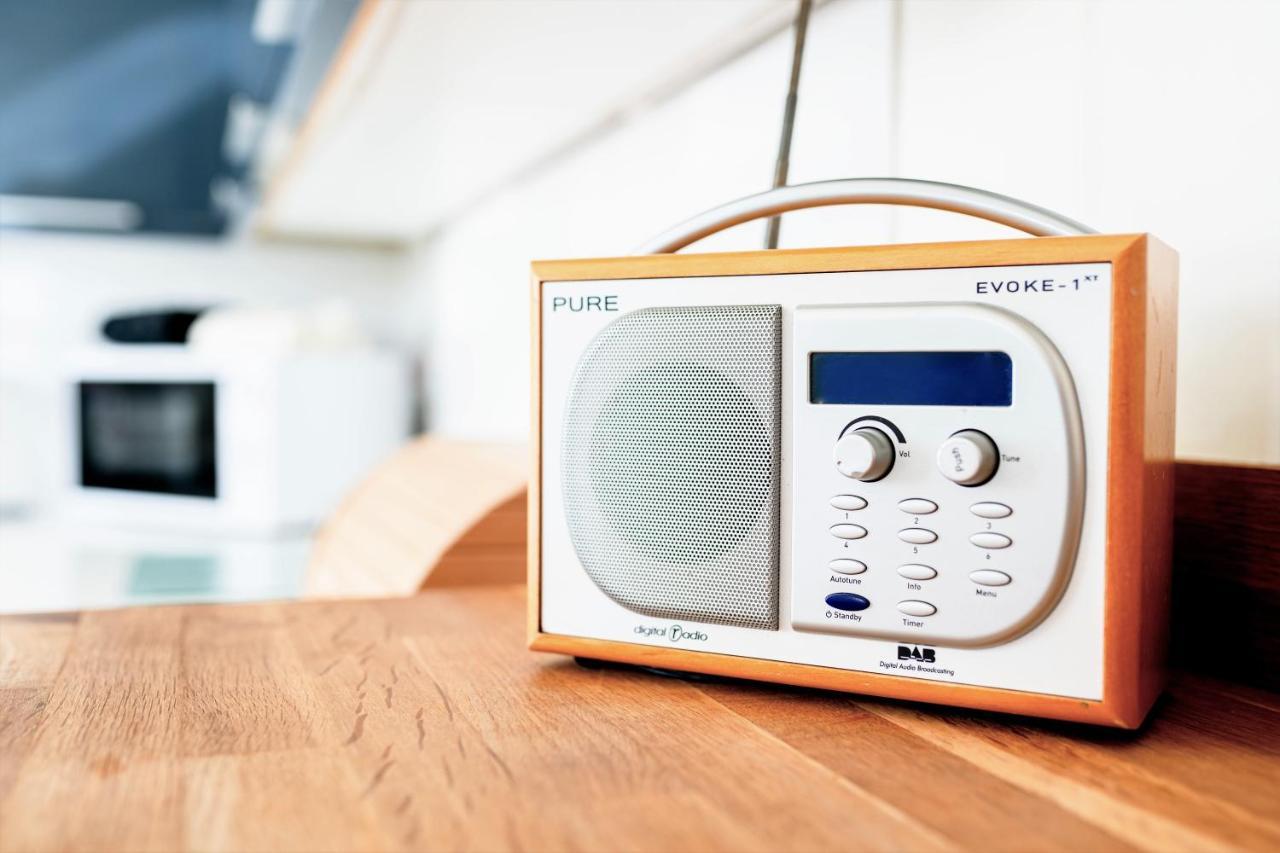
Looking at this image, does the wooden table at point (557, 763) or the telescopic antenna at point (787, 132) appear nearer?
the wooden table at point (557, 763)

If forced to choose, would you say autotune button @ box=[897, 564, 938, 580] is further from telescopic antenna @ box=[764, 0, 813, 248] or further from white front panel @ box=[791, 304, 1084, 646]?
telescopic antenna @ box=[764, 0, 813, 248]

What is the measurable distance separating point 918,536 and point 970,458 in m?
0.04

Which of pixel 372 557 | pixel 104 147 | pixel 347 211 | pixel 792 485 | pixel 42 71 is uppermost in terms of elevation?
pixel 42 71

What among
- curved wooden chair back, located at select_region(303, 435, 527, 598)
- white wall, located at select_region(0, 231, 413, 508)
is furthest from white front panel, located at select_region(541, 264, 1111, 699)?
white wall, located at select_region(0, 231, 413, 508)

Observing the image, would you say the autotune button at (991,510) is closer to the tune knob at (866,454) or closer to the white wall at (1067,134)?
the tune knob at (866,454)

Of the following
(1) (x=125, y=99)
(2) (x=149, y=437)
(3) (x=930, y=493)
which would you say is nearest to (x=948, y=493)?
(3) (x=930, y=493)

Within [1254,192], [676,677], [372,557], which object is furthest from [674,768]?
[372,557]

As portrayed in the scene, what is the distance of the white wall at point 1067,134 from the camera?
46cm

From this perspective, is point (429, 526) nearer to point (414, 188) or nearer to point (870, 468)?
point (870, 468)

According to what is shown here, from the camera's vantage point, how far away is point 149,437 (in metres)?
1.99

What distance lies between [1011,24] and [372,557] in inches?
27.6

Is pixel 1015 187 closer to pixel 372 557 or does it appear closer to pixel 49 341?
pixel 372 557

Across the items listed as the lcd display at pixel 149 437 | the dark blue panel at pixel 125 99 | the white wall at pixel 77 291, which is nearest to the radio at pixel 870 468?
the lcd display at pixel 149 437

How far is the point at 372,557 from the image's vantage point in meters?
0.97
